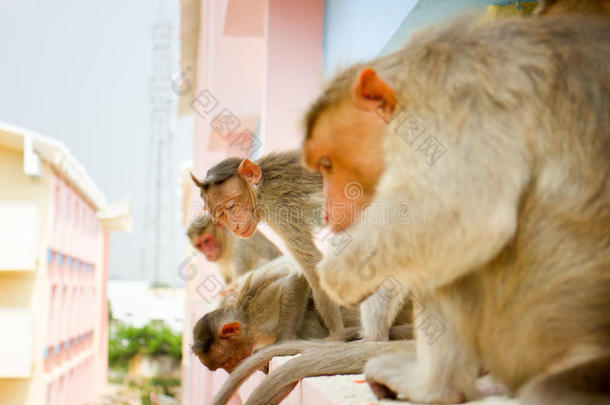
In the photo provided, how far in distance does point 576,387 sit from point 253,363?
1.04m

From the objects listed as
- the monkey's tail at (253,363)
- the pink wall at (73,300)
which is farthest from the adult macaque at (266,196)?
the pink wall at (73,300)

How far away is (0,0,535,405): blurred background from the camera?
3.29 m

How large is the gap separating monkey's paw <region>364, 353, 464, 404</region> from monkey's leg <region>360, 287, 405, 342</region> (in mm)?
643

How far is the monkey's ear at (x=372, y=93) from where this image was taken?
92 cm

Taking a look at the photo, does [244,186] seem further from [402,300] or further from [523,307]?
[523,307]

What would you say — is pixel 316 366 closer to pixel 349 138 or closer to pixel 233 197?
pixel 349 138

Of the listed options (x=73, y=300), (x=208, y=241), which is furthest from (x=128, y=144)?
(x=208, y=241)

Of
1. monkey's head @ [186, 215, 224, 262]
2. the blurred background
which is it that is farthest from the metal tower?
monkey's head @ [186, 215, 224, 262]

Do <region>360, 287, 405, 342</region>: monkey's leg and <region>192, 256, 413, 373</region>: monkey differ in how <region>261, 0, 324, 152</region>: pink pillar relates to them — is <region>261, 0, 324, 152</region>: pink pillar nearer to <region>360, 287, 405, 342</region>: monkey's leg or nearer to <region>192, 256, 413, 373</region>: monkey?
<region>192, 256, 413, 373</region>: monkey

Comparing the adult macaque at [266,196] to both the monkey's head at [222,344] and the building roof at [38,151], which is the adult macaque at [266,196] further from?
the building roof at [38,151]

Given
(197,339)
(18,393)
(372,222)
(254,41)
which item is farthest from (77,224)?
(372,222)

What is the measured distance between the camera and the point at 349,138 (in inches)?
39.0

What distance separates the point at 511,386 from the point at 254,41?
15.9 feet

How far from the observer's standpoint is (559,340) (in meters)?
0.76
